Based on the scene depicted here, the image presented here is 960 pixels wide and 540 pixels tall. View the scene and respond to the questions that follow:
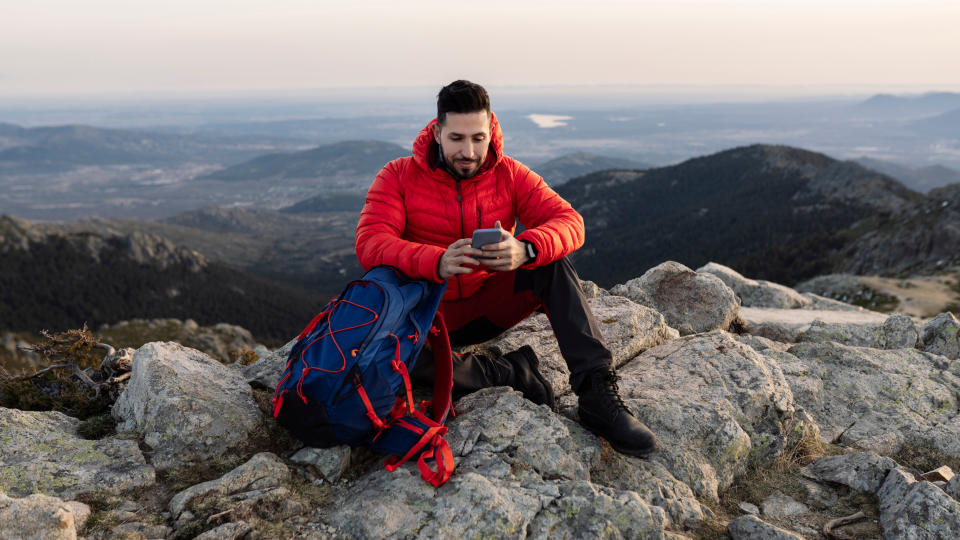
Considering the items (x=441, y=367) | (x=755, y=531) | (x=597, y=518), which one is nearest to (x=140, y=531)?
(x=441, y=367)

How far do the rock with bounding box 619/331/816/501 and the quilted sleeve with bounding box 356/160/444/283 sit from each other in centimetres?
348

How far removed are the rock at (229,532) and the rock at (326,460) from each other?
1085 mm

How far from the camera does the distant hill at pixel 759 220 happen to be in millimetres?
97938

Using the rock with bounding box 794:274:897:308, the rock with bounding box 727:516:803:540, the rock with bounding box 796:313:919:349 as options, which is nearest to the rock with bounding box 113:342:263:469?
the rock with bounding box 727:516:803:540

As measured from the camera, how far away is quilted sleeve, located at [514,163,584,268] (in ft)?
20.1

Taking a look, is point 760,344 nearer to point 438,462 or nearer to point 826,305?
point 438,462

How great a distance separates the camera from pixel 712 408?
6.90 meters

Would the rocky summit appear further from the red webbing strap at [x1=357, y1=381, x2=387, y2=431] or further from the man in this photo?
the red webbing strap at [x1=357, y1=381, x2=387, y2=431]

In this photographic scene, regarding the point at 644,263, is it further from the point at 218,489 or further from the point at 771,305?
the point at 218,489

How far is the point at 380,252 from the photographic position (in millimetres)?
6285

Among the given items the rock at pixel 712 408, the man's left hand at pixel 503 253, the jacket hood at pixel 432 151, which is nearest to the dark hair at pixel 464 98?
the jacket hood at pixel 432 151

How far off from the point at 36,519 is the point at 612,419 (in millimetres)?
5661

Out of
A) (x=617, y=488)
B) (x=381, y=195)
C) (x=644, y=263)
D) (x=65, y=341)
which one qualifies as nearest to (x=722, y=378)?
(x=617, y=488)

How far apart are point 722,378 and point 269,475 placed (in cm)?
634
